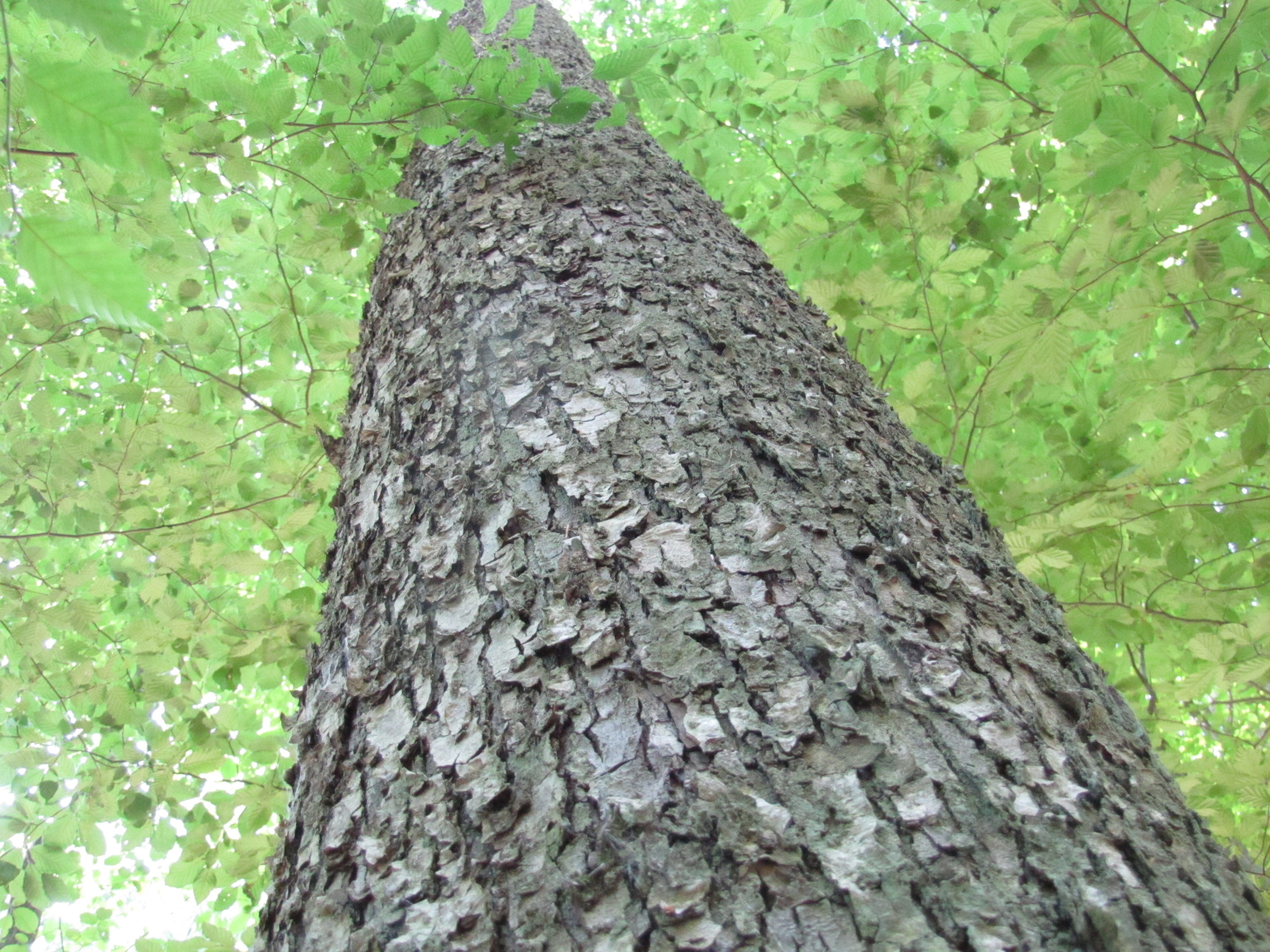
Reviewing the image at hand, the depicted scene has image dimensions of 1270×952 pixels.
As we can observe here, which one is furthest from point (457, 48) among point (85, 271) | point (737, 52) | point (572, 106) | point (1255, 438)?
point (1255, 438)

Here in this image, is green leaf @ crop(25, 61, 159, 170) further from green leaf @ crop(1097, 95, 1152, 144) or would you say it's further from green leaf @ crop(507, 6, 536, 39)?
green leaf @ crop(1097, 95, 1152, 144)

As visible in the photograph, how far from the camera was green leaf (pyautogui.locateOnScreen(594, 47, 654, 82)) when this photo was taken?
1436mm

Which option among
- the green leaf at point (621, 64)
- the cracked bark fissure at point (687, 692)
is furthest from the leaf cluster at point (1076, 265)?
the cracked bark fissure at point (687, 692)

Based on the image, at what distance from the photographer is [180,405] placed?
2.10 meters

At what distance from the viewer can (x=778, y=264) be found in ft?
8.21

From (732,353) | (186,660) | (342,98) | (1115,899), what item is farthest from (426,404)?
(186,660)

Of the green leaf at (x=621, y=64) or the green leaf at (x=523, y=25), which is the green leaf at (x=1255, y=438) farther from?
the green leaf at (x=523, y=25)

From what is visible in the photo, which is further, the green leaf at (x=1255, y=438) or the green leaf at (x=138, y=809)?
the green leaf at (x=138, y=809)

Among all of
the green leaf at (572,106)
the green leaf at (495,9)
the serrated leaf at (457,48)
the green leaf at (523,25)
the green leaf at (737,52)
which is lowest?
the green leaf at (572,106)

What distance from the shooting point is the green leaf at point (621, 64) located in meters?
1.44

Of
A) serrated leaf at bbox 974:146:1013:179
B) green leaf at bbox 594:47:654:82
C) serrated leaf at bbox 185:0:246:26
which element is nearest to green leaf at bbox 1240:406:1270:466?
serrated leaf at bbox 974:146:1013:179

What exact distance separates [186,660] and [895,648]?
8.11ft

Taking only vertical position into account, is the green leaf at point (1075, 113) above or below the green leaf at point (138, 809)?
above

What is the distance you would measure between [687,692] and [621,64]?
1227mm
